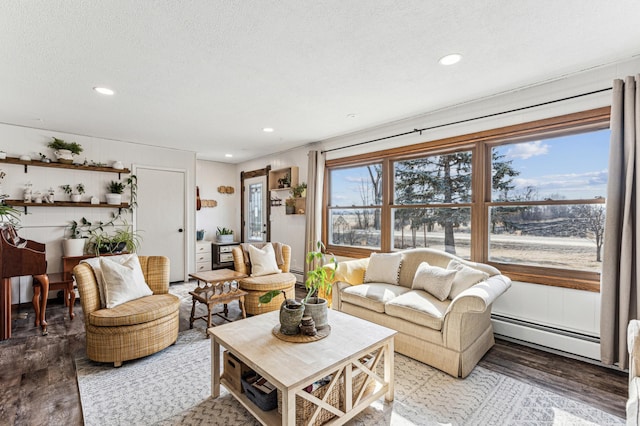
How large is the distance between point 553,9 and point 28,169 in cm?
601

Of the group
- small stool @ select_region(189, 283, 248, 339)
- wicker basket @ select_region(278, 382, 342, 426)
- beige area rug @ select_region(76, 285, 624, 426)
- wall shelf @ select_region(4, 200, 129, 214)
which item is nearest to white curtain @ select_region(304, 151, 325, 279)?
small stool @ select_region(189, 283, 248, 339)

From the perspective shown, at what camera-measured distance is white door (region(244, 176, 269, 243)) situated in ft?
20.4

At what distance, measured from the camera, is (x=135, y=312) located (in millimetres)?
2551

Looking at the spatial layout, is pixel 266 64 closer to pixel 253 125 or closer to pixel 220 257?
pixel 253 125

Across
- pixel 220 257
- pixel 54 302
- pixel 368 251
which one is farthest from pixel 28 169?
pixel 368 251

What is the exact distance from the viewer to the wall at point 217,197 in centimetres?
650

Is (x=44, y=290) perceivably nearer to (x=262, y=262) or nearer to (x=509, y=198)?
(x=262, y=262)

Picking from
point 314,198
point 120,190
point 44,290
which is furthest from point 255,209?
point 44,290

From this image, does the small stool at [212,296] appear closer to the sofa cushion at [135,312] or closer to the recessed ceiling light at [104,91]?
the sofa cushion at [135,312]

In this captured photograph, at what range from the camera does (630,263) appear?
2.32 metres

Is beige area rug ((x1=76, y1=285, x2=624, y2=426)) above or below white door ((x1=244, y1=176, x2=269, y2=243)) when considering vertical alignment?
below

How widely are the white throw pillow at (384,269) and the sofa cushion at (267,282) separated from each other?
101 centimetres

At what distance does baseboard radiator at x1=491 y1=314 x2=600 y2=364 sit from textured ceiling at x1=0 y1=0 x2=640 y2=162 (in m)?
2.27

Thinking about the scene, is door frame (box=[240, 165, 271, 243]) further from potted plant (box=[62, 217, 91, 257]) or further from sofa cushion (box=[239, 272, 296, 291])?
potted plant (box=[62, 217, 91, 257])
